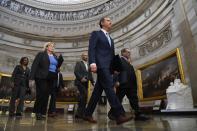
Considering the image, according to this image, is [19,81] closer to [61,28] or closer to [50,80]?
[50,80]

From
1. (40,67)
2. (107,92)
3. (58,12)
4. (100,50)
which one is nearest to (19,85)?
(40,67)

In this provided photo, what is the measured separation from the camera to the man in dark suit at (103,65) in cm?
300

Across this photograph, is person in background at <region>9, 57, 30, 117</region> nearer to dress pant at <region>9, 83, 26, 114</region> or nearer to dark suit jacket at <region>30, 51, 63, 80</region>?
dress pant at <region>9, 83, 26, 114</region>

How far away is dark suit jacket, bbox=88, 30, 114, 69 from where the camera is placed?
10.5ft

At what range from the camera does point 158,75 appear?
27.5 feet

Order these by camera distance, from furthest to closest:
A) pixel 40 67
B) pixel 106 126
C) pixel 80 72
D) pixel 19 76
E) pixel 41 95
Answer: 1. pixel 19 76
2. pixel 80 72
3. pixel 40 67
4. pixel 41 95
5. pixel 106 126

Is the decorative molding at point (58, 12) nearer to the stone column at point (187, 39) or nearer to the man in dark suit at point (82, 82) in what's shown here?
the stone column at point (187, 39)

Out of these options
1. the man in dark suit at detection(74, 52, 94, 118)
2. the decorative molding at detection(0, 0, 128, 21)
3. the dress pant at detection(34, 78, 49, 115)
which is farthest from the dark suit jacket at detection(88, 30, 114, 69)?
the decorative molding at detection(0, 0, 128, 21)

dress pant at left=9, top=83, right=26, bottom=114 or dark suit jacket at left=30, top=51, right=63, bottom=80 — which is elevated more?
dark suit jacket at left=30, top=51, right=63, bottom=80

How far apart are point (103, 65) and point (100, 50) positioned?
0.26 meters

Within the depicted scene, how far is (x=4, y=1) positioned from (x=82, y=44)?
6242mm

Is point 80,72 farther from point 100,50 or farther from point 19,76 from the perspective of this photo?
point 100,50

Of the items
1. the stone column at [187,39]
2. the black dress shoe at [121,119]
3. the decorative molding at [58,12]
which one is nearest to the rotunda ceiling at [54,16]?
the decorative molding at [58,12]

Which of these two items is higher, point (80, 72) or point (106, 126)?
point (80, 72)
